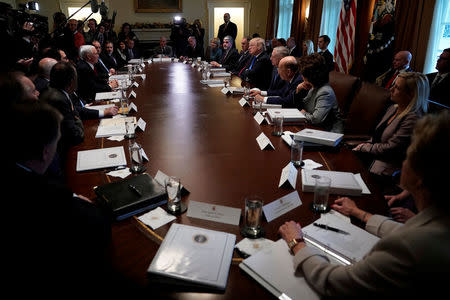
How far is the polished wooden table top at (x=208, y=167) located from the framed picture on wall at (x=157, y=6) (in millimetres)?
8990

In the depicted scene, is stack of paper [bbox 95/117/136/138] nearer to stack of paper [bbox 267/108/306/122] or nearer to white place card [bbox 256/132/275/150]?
white place card [bbox 256/132/275/150]

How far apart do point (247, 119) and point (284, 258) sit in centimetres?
169

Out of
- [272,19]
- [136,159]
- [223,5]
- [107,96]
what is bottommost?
[136,159]

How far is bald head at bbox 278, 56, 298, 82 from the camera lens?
321 centimetres

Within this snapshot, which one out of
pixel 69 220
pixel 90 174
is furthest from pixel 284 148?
pixel 69 220

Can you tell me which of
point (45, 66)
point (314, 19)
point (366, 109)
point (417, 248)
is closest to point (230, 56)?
point (314, 19)

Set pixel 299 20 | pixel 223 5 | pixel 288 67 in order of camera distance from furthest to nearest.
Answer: pixel 223 5 < pixel 299 20 < pixel 288 67

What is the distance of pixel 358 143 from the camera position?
2637mm

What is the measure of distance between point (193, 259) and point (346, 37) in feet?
21.2

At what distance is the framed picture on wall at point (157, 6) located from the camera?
10.8m

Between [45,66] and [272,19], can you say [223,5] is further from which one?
[45,66]

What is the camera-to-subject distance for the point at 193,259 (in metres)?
1.05

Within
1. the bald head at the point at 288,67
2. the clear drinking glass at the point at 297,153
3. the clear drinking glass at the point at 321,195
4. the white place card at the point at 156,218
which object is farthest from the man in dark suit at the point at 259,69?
the white place card at the point at 156,218

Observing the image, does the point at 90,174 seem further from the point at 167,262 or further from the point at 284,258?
the point at 284,258
